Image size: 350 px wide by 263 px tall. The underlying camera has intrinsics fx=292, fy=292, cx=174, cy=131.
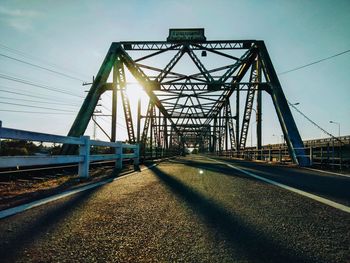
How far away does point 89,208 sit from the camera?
12.5 ft

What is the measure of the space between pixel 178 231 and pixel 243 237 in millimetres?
589

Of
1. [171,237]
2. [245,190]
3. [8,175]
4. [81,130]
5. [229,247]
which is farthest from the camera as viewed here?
[81,130]

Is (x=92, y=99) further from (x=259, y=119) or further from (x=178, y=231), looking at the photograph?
(x=178, y=231)

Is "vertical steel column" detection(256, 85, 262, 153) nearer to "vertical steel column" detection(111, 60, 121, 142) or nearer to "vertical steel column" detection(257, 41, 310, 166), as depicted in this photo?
"vertical steel column" detection(257, 41, 310, 166)

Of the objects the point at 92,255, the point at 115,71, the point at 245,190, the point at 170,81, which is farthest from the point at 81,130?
the point at 92,255

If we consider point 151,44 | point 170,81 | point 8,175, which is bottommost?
point 8,175

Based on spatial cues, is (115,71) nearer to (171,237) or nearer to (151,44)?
(151,44)

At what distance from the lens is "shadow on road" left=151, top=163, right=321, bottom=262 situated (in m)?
2.03

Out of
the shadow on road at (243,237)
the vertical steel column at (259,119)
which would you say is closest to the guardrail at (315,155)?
the vertical steel column at (259,119)

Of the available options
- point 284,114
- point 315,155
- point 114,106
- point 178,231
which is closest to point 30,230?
point 178,231

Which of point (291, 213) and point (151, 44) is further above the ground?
point (151, 44)

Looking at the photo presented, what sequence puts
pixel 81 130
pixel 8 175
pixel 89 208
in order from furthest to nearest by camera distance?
pixel 81 130, pixel 8 175, pixel 89 208

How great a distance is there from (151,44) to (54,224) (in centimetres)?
2071

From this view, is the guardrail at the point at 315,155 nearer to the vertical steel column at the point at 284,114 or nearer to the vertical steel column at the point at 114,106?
the vertical steel column at the point at 284,114
